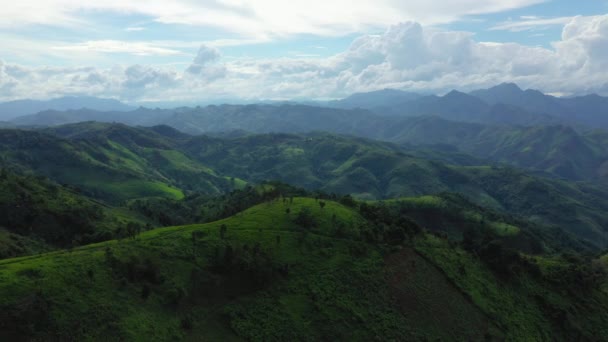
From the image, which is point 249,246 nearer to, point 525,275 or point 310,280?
point 310,280

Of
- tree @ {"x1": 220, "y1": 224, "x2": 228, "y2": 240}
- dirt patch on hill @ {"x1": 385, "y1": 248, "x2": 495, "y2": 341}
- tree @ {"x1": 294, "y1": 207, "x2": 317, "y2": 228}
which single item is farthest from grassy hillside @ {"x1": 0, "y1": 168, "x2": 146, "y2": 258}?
dirt patch on hill @ {"x1": 385, "y1": 248, "x2": 495, "y2": 341}

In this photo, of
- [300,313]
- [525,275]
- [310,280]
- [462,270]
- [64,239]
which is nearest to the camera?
[300,313]

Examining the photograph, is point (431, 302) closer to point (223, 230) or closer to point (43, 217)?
point (223, 230)

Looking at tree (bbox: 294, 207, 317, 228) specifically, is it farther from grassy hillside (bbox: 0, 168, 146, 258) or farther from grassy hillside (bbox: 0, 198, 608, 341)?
grassy hillside (bbox: 0, 168, 146, 258)

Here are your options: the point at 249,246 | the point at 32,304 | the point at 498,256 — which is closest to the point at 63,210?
the point at 249,246

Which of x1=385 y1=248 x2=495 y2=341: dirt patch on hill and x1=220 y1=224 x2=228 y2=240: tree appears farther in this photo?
x1=220 y1=224 x2=228 y2=240: tree

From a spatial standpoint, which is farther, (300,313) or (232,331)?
(300,313)

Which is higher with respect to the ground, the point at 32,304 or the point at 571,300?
the point at 32,304

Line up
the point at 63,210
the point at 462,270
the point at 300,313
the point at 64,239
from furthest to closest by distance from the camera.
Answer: the point at 63,210 → the point at 64,239 → the point at 462,270 → the point at 300,313
